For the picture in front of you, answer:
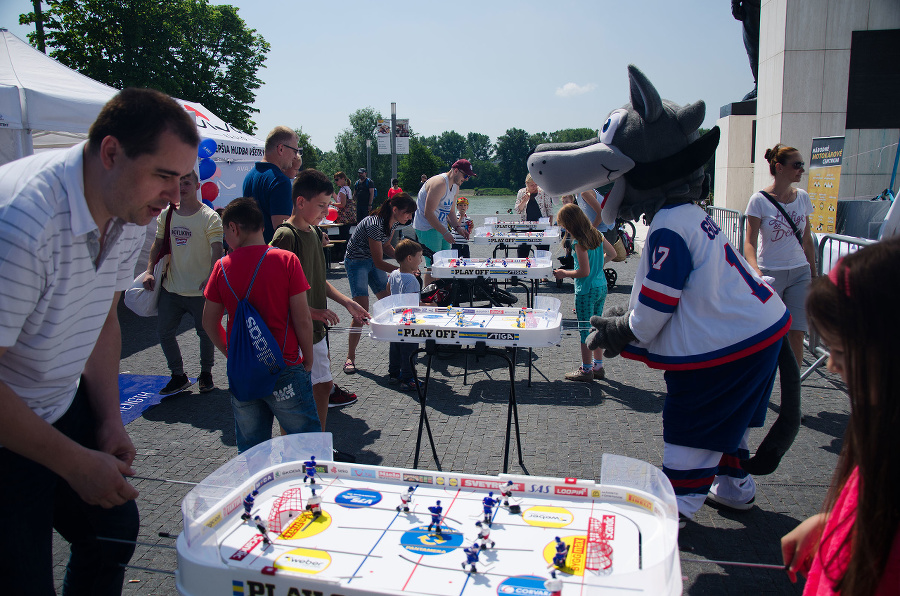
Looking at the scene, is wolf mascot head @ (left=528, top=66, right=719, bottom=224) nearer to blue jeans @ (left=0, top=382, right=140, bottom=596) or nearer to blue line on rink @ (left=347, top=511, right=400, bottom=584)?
blue line on rink @ (left=347, top=511, right=400, bottom=584)

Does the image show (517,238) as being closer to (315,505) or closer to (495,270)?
(495,270)

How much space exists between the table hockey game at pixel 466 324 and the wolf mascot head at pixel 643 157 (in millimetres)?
1011

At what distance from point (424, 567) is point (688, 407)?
1913 mm

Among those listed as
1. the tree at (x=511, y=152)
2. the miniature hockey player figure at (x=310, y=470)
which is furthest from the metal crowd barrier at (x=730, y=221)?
the tree at (x=511, y=152)

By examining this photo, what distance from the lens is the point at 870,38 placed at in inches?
500

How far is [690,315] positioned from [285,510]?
216 centimetres

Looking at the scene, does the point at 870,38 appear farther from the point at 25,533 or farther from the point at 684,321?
the point at 25,533

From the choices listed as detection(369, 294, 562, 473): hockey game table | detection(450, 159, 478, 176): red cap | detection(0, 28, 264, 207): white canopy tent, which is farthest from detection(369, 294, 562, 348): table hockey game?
detection(0, 28, 264, 207): white canopy tent

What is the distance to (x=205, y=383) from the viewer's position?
5660 millimetres

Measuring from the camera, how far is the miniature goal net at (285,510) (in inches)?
74.1

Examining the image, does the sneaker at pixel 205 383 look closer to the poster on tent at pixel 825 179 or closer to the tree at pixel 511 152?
the poster on tent at pixel 825 179

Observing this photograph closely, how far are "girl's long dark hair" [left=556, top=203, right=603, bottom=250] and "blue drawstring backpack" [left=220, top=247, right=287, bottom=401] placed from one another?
3388mm

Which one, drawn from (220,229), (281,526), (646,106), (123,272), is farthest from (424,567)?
(220,229)

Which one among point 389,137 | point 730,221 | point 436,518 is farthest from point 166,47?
point 436,518
